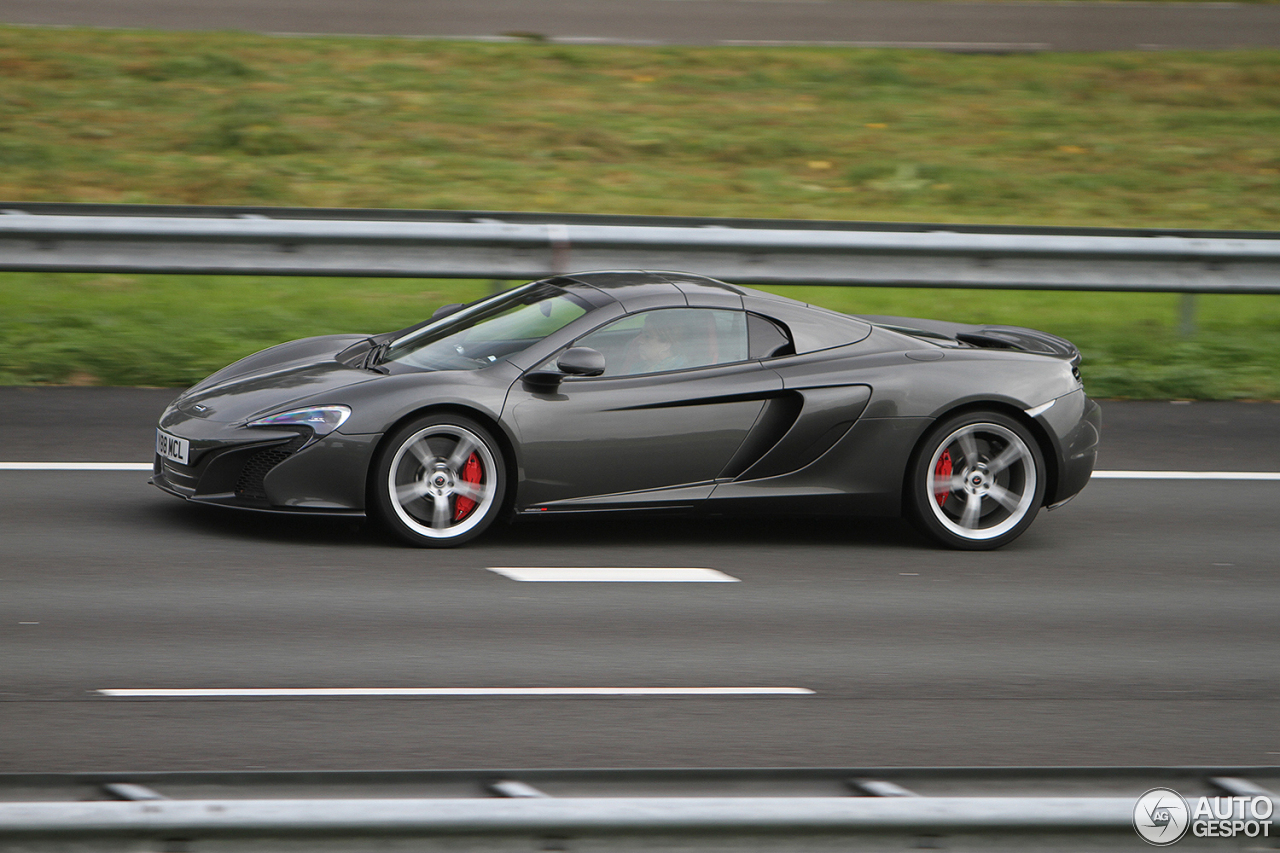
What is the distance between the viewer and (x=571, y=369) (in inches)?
274

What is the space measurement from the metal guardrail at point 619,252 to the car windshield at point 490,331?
9.22ft

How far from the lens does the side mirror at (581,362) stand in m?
6.93

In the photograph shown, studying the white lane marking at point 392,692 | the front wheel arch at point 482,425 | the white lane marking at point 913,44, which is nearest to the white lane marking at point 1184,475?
the front wheel arch at point 482,425

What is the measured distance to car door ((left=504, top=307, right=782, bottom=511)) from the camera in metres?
7.00

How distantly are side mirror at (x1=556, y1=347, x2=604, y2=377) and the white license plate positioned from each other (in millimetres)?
1754

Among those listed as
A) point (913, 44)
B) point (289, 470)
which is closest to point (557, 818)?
point (289, 470)

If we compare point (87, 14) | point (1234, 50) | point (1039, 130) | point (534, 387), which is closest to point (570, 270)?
point (534, 387)

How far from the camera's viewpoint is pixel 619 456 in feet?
23.1

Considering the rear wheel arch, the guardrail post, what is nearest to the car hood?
the rear wheel arch

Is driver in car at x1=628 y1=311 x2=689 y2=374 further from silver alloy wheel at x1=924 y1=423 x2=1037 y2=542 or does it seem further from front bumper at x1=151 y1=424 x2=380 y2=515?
silver alloy wheel at x1=924 y1=423 x2=1037 y2=542

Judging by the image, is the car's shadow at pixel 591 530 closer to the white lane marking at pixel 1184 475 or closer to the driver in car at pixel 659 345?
the driver in car at pixel 659 345

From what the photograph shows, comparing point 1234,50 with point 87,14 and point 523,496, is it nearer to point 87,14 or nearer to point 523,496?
point 87,14

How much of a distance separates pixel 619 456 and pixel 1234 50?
1541cm

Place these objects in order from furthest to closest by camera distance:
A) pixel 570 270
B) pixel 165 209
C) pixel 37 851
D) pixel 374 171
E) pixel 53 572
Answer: pixel 374 171
pixel 165 209
pixel 570 270
pixel 53 572
pixel 37 851
